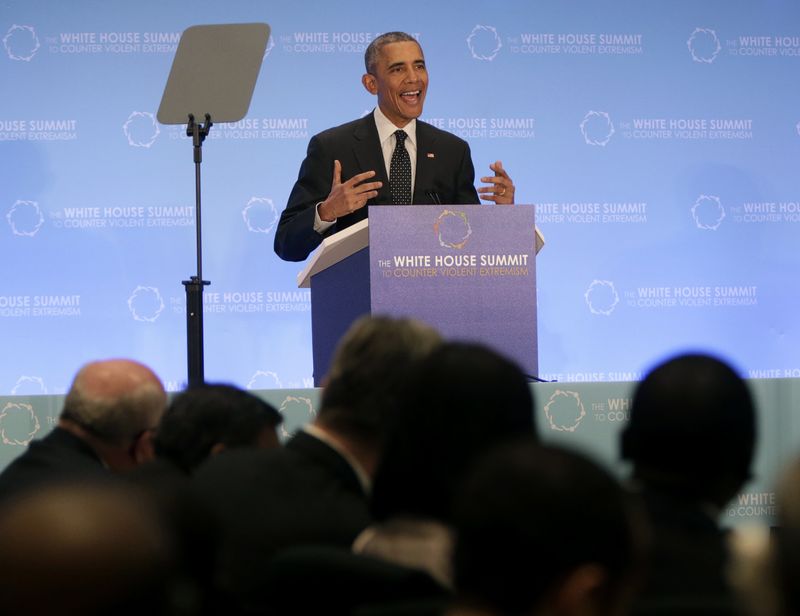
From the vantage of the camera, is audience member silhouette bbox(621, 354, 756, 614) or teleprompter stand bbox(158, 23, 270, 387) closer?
audience member silhouette bbox(621, 354, 756, 614)

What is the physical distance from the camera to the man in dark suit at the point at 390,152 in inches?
187

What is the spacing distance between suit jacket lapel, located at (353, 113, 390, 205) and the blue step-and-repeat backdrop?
2308mm

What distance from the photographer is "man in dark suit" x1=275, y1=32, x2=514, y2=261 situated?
187 inches

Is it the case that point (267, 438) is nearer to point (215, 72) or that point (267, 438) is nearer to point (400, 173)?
point (400, 173)

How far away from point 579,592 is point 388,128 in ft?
12.9

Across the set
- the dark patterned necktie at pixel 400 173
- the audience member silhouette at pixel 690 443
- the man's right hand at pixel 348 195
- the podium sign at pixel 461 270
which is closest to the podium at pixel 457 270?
the podium sign at pixel 461 270

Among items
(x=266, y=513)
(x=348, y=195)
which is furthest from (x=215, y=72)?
(x=266, y=513)

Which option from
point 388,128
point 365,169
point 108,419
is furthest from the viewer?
point 388,128

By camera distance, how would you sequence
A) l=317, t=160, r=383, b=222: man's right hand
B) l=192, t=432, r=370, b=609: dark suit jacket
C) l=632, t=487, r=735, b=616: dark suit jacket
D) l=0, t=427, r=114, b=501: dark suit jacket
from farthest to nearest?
l=317, t=160, r=383, b=222: man's right hand
l=0, t=427, r=114, b=501: dark suit jacket
l=192, t=432, r=370, b=609: dark suit jacket
l=632, t=487, r=735, b=616: dark suit jacket

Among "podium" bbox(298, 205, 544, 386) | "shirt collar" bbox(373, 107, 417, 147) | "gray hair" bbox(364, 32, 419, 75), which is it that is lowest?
"podium" bbox(298, 205, 544, 386)

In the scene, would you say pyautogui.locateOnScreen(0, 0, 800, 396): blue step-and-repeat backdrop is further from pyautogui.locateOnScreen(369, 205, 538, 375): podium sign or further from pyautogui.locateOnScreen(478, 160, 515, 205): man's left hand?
pyautogui.locateOnScreen(369, 205, 538, 375): podium sign

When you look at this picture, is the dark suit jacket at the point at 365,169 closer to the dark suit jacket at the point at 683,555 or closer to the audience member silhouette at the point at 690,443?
the audience member silhouette at the point at 690,443

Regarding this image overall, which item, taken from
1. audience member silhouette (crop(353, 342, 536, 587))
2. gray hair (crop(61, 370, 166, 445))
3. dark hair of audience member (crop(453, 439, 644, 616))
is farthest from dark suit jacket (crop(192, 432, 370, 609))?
dark hair of audience member (crop(453, 439, 644, 616))

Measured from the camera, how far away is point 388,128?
4918 mm
